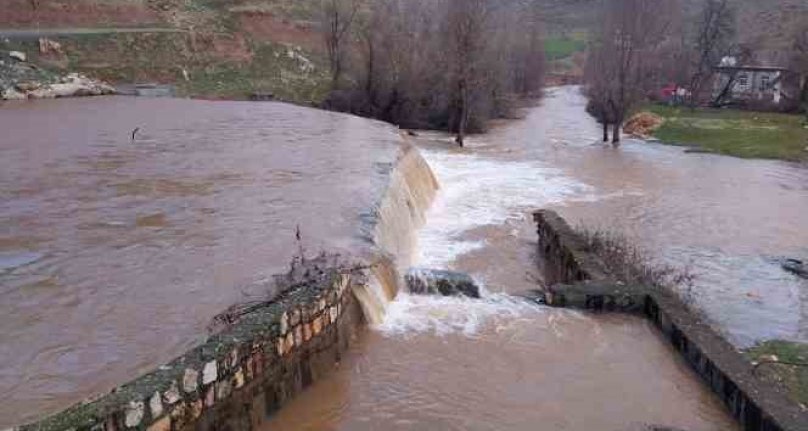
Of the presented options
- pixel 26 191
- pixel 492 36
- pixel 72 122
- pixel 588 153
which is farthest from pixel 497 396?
pixel 492 36

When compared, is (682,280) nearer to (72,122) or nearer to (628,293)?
(628,293)

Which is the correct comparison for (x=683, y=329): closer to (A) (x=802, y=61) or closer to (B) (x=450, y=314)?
(B) (x=450, y=314)

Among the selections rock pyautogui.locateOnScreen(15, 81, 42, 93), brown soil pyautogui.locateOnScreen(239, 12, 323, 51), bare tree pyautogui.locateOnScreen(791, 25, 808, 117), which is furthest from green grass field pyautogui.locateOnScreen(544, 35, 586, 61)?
rock pyautogui.locateOnScreen(15, 81, 42, 93)

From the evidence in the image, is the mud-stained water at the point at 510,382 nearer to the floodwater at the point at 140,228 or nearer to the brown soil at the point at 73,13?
the floodwater at the point at 140,228

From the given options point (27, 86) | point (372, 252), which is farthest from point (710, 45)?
point (372, 252)

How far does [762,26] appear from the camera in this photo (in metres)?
79.7

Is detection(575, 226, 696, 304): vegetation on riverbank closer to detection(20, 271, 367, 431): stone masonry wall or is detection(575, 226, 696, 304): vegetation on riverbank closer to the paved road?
A: detection(20, 271, 367, 431): stone masonry wall

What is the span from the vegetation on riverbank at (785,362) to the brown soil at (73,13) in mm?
41876

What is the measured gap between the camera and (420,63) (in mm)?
Answer: 39219

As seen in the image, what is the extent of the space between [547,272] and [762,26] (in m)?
75.8

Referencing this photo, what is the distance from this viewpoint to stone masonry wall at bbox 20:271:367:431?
632 cm

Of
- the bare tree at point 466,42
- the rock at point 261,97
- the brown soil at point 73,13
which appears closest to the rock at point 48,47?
the brown soil at point 73,13

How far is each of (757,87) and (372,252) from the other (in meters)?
48.2

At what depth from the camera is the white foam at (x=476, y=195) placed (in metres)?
17.2
